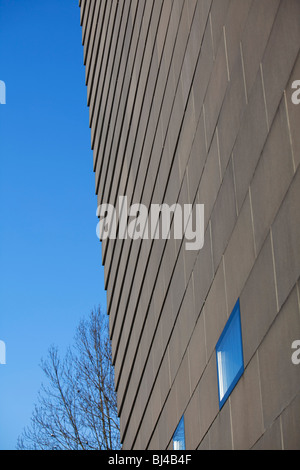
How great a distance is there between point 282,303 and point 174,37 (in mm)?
8423

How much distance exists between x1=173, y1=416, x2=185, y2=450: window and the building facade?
64 mm

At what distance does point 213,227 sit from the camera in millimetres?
11055

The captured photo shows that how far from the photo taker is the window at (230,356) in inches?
375

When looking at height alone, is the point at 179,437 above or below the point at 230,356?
below

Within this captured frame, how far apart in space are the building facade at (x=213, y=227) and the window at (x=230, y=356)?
3 centimetres

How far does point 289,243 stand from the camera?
25.1 ft

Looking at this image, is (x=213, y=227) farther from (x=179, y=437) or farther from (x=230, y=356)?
(x=179, y=437)

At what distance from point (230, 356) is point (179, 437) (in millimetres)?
4072

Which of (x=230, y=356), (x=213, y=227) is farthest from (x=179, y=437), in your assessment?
(x=213, y=227)

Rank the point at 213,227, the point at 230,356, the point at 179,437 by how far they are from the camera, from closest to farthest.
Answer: the point at 230,356 → the point at 213,227 → the point at 179,437

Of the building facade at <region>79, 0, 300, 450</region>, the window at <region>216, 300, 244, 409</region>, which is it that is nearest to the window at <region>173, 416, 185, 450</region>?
the building facade at <region>79, 0, 300, 450</region>

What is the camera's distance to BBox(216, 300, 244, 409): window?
9.52m

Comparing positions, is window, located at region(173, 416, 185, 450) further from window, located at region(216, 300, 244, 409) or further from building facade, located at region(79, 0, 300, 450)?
window, located at region(216, 300, 244, 409)

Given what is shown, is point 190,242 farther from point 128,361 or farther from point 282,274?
point 128,361
